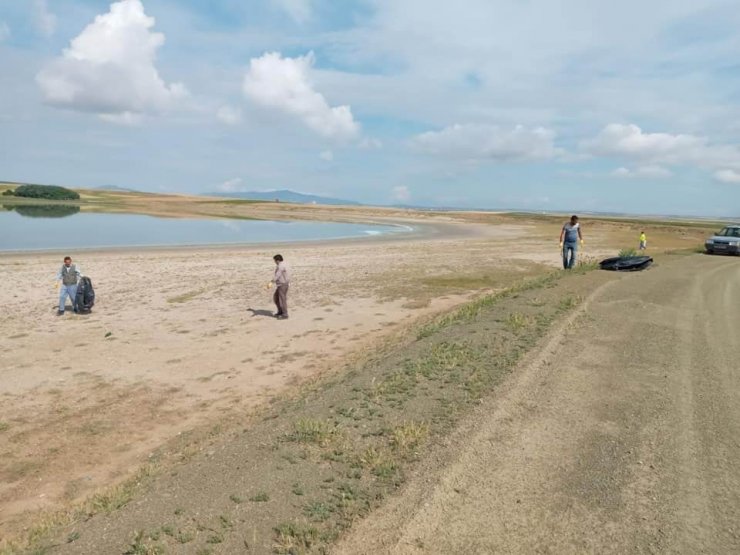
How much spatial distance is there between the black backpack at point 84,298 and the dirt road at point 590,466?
1453 cm

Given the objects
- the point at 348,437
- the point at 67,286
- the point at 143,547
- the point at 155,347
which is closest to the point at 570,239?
the point at 155,347

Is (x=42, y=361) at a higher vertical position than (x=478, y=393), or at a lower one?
lower

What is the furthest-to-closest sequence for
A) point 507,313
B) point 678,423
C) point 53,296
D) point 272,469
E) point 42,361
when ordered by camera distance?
point 53,296 < point 507,313 < point 42,361 < point 678,423 < point 272,469

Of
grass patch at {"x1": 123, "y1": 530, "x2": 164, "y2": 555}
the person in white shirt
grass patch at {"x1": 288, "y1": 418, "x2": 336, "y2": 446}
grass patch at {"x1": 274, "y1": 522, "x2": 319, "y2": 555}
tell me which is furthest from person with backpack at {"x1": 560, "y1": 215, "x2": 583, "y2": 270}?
grass patch at {"x1": 123, "y1": 530, "x2": 164, "y2": 555}

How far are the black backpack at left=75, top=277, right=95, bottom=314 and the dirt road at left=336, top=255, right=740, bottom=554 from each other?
14.5m

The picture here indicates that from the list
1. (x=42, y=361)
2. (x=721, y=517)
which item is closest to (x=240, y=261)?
(x=42, y=361)

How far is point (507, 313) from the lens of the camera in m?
12.7

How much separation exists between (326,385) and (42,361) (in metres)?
7.26

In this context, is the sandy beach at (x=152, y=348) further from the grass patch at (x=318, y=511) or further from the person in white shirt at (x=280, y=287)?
the grass patch at (x=318, y=511)

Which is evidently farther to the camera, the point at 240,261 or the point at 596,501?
the point at 240,261

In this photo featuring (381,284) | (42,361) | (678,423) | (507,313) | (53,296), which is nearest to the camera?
(678,423)

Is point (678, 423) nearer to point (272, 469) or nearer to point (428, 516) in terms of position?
point (428, 516)

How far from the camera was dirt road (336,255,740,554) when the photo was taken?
4.30 metres

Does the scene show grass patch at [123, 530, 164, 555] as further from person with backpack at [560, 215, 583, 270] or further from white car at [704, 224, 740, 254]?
white car at [704, 224, 740, 254]
